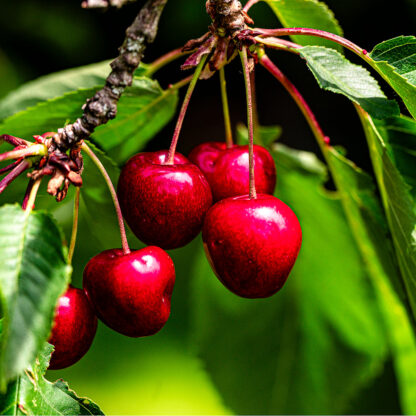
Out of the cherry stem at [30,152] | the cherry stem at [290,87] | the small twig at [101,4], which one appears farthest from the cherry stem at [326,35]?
the cherry stem at [30,152]

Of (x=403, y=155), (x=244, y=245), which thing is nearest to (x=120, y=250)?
(x=244, y=245)

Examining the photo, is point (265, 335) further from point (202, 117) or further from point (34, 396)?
point (202, 117)

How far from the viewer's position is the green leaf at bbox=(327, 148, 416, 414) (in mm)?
1118

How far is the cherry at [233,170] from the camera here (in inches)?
35.1

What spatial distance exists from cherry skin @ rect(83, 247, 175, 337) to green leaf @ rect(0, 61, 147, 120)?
0.52 metres

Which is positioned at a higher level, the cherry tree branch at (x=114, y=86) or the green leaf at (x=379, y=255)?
the cherry tree branch at (x=114, y=86)

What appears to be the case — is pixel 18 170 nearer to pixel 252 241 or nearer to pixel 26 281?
pixel 26 281

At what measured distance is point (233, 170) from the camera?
893 mm

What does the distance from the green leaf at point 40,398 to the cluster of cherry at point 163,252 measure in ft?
0.12

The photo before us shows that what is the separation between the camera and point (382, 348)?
1.59 m

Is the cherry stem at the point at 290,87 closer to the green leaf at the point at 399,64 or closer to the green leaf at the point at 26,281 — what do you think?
the green leaf at the point at 399,64

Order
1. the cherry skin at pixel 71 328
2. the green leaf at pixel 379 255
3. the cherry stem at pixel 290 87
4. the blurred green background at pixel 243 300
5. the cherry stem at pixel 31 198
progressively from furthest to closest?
the blurred green background at pixel 243 300
the green leaf at pixel 379 255
the cherry stem at pixel 290 87
the cherry skin at pixel 71 328
the cherry stem at pixel 31 198

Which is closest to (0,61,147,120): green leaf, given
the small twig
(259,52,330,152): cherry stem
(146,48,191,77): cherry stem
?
(146,48,191,77): cherry stem

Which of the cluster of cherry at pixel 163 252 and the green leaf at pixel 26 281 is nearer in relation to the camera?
the green leaf at pixel 26 281
